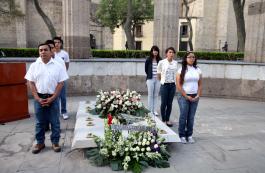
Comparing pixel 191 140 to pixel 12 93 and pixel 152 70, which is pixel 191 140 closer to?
pixel 152 70

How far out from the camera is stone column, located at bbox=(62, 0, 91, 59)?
10.0 metres

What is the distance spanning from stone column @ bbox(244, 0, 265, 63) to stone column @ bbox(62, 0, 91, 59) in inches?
270

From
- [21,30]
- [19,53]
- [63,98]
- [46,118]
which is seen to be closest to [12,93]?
[63,98]

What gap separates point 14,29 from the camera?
31.4 metres

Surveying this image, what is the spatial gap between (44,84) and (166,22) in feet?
25.1

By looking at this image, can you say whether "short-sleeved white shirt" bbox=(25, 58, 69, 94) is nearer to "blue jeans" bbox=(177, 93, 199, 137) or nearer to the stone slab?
the stone slab

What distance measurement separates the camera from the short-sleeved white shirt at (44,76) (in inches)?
169

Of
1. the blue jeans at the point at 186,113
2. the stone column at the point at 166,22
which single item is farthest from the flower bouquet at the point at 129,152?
the stone column at the point at 166,22

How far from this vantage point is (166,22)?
10.8 m

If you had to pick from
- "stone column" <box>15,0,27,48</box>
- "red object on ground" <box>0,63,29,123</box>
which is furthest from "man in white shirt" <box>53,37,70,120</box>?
"stone column" <box>15,0,27,48</box>

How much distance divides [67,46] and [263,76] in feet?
26.1

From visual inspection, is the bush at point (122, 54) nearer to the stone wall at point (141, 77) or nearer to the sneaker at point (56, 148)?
the stone wall at point (141, 77)

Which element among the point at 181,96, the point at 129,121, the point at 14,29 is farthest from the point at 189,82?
the point at 14,29

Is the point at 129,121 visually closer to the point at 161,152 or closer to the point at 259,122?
the point at 161,152
